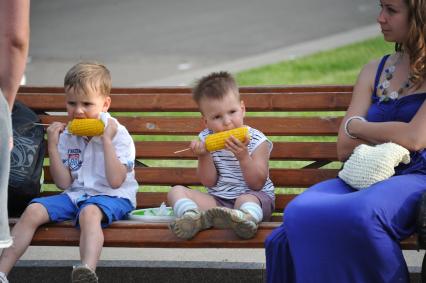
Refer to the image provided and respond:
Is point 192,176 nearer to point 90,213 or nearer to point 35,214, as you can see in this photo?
point 90,213

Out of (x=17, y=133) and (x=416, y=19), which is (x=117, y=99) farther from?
(x=416, y=19)

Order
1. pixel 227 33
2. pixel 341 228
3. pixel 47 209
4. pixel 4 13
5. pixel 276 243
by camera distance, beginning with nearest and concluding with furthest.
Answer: pixel 4 13 → pixel 341 228 → pixel 276 243 → pixel 47 209 → pixel 227 33

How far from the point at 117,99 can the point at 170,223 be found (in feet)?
3.77

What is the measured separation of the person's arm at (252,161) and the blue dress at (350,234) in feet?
1.47

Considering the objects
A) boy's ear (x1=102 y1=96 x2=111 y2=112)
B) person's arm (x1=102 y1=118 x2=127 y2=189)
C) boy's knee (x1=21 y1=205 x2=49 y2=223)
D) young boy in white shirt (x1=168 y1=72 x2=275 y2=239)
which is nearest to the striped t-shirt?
young boy in white shirt (x1=168 y1=72 x2=275 y2=239)

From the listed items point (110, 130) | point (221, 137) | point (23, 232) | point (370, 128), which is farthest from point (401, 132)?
point (23, 232)

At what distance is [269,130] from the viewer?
5.29 metres

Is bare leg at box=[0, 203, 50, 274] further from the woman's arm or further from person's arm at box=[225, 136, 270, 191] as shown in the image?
the woman's arm

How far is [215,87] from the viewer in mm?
4801

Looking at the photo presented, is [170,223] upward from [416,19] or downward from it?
downward

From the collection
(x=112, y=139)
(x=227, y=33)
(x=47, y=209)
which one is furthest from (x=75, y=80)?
(x=227, y=33)

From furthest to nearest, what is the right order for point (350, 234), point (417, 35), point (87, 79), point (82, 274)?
point (87, 79) < point (417, 35) < point (82, 274) < point (350, 234)

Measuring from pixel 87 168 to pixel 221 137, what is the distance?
786 mm

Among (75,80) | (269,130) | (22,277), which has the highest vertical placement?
(75,80)
